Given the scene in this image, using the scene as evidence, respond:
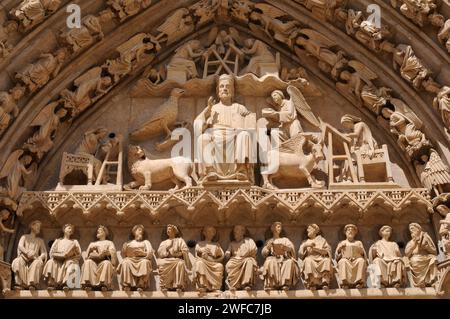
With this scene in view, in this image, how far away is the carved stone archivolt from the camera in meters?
10.3

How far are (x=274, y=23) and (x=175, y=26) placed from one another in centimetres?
115

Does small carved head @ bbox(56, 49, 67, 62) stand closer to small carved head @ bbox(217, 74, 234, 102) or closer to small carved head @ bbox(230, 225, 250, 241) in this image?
small carved head @ bbox(217, 74, 234, 102)

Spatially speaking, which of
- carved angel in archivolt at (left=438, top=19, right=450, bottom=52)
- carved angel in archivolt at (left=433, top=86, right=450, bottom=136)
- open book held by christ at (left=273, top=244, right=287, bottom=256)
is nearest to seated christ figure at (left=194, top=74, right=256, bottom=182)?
open book held by christ at (left=273, top=244, right=287, bottom=256)

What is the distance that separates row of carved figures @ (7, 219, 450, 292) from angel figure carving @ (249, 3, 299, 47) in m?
2.41

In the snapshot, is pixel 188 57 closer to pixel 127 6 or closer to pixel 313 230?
pixel 127 6

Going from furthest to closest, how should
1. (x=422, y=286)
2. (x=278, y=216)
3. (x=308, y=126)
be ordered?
(x=308, y=126), (x=278, y=216), (x=422, y=286)

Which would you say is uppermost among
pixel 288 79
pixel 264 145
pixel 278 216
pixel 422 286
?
pixel 288 79

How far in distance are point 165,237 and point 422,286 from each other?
8.77 ft

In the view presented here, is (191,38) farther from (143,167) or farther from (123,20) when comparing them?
(143,167)

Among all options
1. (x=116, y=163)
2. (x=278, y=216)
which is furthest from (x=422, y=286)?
(x=116, y=163)

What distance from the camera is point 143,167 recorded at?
10984 millimetres

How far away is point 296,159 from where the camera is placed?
10.9 m

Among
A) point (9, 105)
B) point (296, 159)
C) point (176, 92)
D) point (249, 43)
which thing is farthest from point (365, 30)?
point (9, 105)

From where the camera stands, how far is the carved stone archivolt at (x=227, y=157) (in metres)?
10.3
